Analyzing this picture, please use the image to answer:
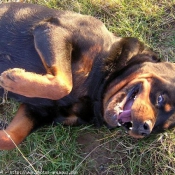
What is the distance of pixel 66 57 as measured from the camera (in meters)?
3.15

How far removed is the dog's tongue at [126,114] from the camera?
322 centimetres

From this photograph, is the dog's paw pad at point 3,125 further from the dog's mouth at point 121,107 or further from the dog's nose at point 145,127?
the dog's nose at point 145,127

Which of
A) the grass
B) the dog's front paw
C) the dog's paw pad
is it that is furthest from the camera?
the dog's paw pad

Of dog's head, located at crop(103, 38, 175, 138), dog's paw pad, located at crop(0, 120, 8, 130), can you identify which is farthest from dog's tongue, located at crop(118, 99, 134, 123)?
dog's paw pad, located at crop(0, 120, 8, 130)

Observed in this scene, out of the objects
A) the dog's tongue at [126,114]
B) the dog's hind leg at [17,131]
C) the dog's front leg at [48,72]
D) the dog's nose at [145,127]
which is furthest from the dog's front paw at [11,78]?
the dog's nose at [145,127]

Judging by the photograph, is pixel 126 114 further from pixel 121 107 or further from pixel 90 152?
pixel 90 152

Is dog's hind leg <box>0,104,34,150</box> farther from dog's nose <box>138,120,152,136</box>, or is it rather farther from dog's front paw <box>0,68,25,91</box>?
dog's nose <box>138,120,152,136</box>

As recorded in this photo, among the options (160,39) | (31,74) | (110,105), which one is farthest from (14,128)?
(160,39)

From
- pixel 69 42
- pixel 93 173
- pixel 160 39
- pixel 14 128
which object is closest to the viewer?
pixel 69 42

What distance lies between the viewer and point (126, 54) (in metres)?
3.40

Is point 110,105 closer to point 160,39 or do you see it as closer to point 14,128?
point 14,128

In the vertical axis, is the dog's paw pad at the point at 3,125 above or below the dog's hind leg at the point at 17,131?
below

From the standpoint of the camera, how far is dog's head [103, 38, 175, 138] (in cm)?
305

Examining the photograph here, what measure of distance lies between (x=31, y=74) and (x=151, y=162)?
5.20ft
